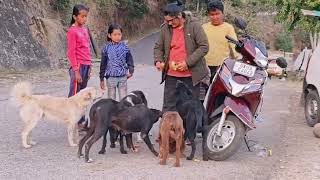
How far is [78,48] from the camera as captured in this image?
7.53m

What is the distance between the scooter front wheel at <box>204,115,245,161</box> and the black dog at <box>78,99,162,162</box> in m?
0.76

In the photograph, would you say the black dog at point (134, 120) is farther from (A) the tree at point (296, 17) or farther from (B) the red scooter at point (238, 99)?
(A) the tree at point (296, 17)

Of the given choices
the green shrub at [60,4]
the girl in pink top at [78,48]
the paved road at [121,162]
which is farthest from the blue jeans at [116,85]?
the green shrub at [60,4]

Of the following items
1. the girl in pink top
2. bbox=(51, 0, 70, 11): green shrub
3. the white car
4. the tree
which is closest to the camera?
the girl in pink top

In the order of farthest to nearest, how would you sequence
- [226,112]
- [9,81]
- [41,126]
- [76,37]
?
[9,81], [41,126], [76,37], [226,112]

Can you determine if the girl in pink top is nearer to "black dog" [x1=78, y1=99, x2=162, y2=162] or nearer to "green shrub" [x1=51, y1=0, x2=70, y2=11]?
"black dog" [x1=78, y1=99, x2=162, y2=162]

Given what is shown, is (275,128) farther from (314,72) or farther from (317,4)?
(317,4)

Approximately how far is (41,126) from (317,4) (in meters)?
10.8

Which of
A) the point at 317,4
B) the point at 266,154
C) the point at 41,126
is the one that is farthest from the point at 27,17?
the point at 266,154

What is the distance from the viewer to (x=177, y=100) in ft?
21.9

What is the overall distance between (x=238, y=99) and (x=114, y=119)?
1.56m

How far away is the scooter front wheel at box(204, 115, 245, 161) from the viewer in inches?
245

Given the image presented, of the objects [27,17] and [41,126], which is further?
[27,17]

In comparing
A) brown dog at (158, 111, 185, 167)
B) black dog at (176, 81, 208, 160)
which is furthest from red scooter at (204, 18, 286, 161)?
brown dog at (158, 111, 185, 167)
